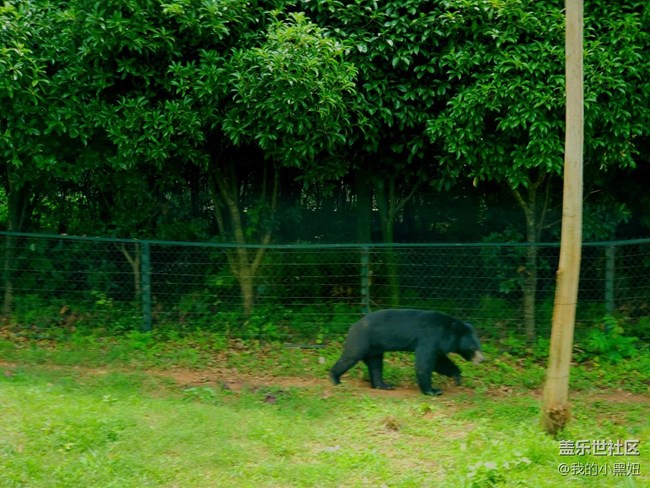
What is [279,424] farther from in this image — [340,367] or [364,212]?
[364,212]

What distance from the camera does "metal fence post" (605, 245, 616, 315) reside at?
345 inches

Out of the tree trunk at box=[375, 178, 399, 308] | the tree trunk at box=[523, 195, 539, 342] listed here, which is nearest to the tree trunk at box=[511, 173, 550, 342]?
the tree trunk at box=[523, 195, 539, 342]

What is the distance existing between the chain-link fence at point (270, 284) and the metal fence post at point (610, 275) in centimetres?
19

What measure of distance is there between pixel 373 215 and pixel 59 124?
4678 mm

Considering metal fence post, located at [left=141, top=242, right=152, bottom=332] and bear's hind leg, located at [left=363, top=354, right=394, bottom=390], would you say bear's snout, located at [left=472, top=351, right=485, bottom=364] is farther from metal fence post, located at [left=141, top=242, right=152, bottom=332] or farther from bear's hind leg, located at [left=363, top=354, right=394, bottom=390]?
metal fence post, located at [left=141, top=242, right=152, bottom=332]

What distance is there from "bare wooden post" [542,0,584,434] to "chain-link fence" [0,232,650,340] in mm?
3361

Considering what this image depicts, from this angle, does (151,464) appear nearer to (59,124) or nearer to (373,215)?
(59,124)

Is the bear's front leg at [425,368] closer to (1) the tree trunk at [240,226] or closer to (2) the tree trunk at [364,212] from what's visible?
(1) the tree trunk at [240,226]

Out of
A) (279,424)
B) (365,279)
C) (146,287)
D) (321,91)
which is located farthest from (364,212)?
(279,424)

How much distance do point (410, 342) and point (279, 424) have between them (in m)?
1.84

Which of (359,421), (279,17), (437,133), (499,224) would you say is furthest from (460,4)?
(359,421)

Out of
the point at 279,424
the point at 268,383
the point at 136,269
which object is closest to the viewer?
the point at 279,424

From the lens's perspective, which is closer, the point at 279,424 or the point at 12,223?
the point at 279,424

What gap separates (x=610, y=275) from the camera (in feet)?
28.8
